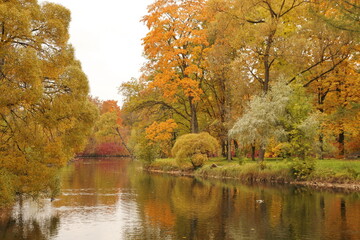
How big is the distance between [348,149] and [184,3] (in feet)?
67.6

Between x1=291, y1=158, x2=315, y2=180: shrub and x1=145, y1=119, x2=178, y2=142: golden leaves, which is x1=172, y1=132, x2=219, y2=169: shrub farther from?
x1=291, y1=158, x2=315, y2=180: shrub

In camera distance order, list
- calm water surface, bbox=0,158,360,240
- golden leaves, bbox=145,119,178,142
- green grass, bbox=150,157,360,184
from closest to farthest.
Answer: calm water surface, bbox=0,158,360,240 < green grass, bbox=150,157,360,184 < golden leaves, bbox=145,119,178,142

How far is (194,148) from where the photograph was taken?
117 feet

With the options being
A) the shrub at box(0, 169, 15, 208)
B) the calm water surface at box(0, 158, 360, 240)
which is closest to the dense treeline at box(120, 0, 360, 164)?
the calm water surface at box(0, 158, 360, 240)

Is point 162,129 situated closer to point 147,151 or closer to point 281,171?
point 147,151

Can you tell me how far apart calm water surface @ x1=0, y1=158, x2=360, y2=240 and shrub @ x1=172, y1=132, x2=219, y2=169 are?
1050 cm

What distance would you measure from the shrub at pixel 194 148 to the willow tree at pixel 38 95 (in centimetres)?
1831

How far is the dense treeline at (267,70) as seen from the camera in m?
27.9

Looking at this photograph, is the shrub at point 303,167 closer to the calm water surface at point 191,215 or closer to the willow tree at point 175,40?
the calm water surface at point 191,215

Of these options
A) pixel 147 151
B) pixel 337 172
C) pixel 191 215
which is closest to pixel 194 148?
pixel 147 151

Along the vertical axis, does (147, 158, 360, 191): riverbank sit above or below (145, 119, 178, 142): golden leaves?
below

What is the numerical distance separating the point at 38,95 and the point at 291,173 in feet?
64.0

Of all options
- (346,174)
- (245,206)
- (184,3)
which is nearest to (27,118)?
(245,206)

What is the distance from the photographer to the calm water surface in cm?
1345
